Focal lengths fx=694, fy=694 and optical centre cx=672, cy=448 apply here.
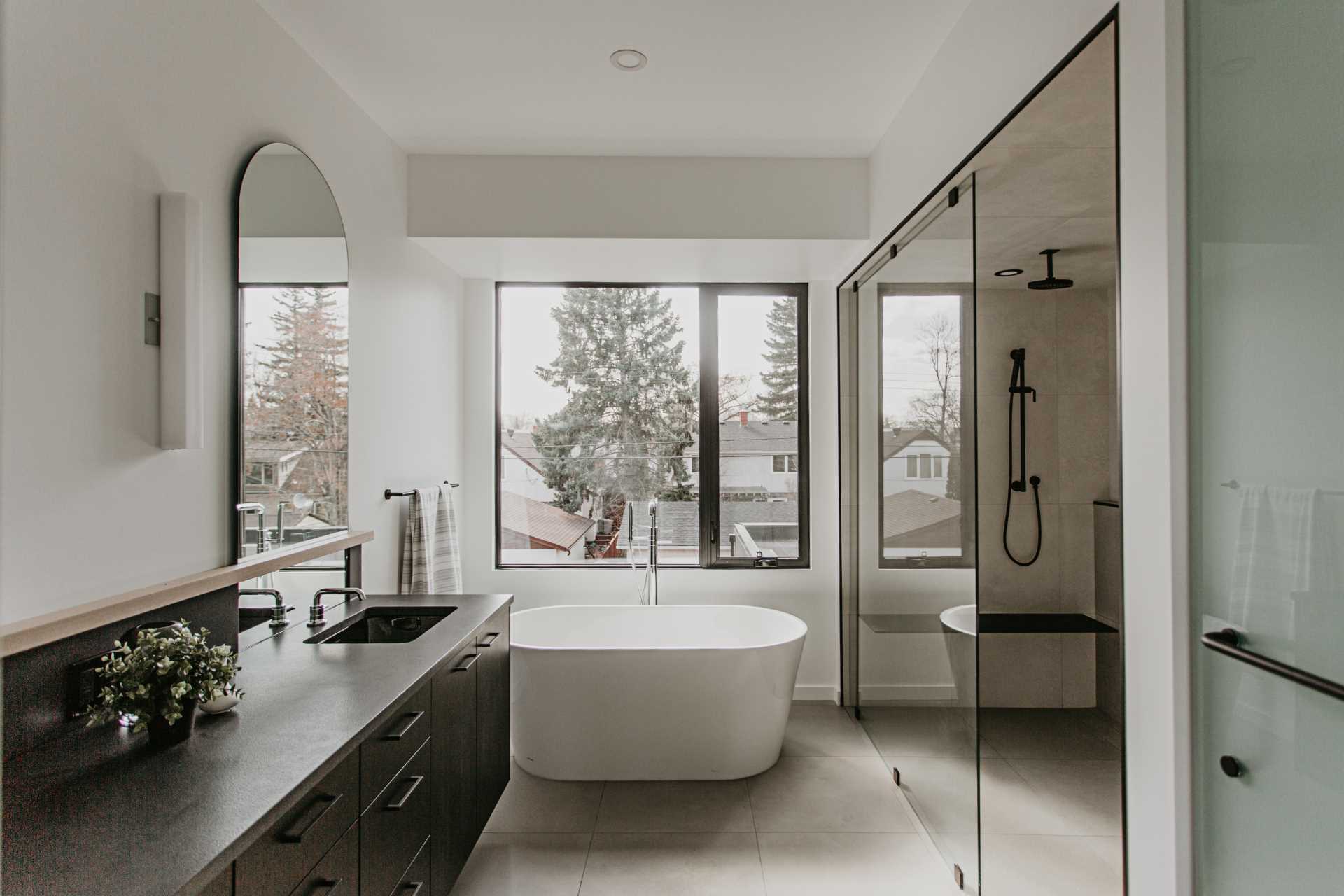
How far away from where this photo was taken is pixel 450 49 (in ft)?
7.73

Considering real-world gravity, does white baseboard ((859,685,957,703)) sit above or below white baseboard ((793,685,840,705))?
above

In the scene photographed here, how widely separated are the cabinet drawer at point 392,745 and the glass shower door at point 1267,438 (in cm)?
156

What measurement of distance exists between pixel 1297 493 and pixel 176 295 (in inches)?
86.7

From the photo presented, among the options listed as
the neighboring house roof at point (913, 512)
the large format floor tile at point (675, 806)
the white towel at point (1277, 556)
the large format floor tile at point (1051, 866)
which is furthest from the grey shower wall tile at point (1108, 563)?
the large format floor tile at point (675, 806)

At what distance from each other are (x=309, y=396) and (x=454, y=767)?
1.25 m

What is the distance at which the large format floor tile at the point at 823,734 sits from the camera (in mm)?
3268

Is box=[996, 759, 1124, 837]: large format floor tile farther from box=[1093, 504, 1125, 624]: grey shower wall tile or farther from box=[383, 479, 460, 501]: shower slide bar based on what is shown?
box=[383, 479, 460, 501]: shower slide bar

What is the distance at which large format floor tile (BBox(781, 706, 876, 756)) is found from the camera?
3.27 metres

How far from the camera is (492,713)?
248 centimetres

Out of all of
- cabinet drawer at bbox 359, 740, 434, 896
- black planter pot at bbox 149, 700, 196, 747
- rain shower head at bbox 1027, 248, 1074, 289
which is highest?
rain shower head at bbox 1027, 248, 1074, 289

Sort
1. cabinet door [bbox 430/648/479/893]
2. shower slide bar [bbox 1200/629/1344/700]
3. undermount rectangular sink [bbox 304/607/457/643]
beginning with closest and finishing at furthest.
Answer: shower slide bar [bbox 1200/629/1344/700]
cabinet door [bbox 430/648/479/893]
undermount rectangular sink [bbox 304/607/457/643]

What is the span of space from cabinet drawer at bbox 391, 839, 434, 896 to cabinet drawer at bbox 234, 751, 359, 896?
37cm

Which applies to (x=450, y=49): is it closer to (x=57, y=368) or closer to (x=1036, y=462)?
(x=57, y=368)

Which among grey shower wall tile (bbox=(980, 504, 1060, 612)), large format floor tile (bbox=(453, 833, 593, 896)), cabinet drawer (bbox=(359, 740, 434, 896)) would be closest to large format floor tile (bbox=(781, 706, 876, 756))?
large format floor tile (bbox=(453, 833, 593, 896))
